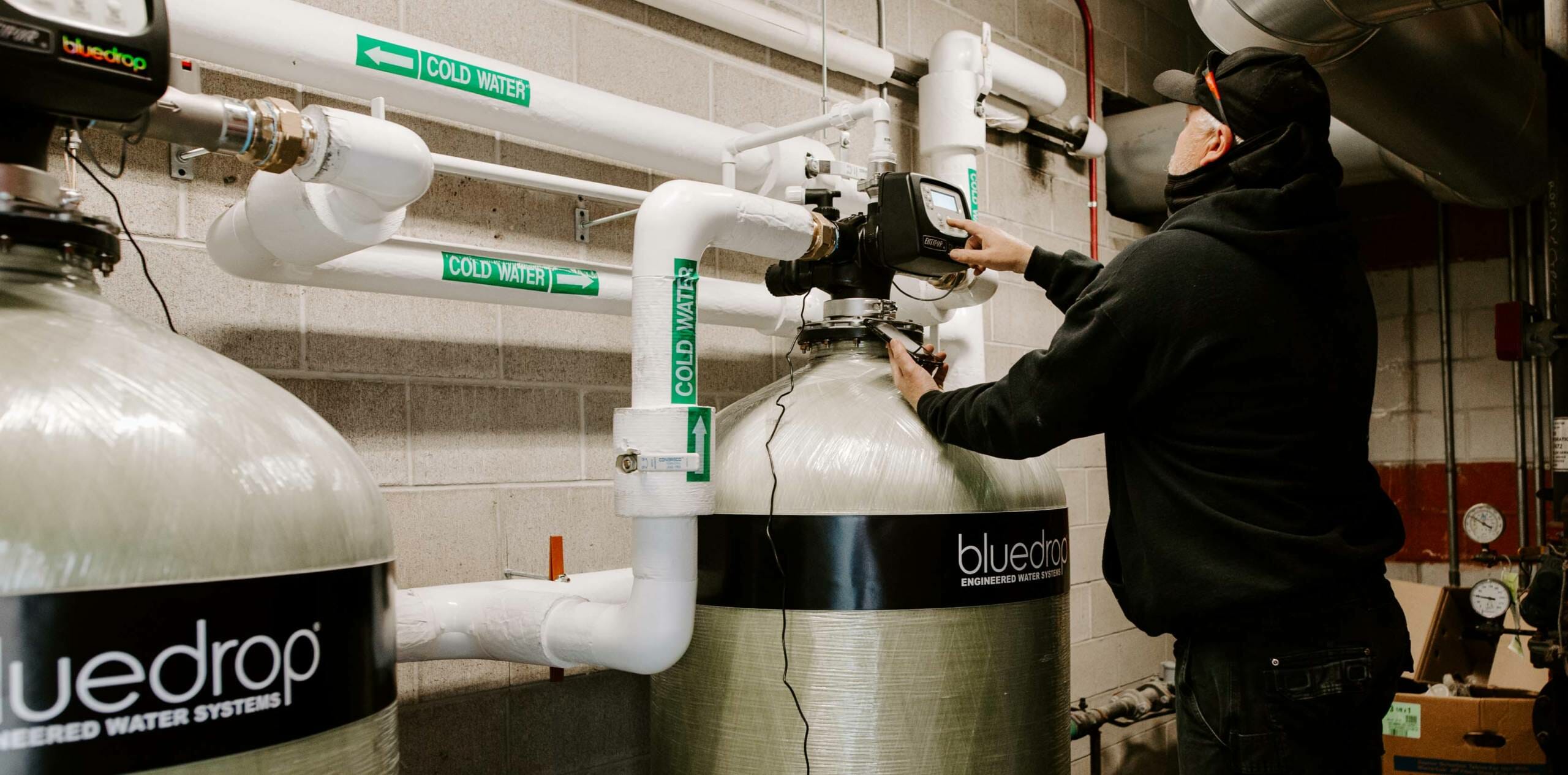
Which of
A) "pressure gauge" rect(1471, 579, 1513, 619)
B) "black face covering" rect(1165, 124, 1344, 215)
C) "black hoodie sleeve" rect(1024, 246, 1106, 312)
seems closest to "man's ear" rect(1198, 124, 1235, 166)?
"black face covering" rect(1165, 124, 1344, 215)

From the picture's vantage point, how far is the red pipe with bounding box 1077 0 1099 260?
2895 mm

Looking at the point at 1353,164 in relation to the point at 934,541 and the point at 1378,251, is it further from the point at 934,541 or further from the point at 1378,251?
the point at 934,541

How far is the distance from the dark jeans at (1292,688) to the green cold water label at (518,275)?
90 cm

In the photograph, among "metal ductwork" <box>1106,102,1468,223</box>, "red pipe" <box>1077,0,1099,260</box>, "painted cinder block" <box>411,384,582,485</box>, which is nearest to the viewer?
"painted cinder block" <box>411,384,582,485</box>

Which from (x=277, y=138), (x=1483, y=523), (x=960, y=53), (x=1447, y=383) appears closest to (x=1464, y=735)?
(x=1483, y=523)

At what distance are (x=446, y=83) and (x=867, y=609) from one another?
2.80ft

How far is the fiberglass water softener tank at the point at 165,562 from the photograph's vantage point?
2.13 feet

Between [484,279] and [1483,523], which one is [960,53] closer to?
[484,279]

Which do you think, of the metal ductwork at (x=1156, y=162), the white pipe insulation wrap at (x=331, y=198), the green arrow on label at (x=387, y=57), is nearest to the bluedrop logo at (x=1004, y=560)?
the white pipe insulation wrap at (x=331, y=198)

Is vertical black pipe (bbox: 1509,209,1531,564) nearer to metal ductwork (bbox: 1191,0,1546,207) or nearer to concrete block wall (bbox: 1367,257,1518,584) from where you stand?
concrete block wall (bbox: 1367,257,1518,584)

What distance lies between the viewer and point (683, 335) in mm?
1254

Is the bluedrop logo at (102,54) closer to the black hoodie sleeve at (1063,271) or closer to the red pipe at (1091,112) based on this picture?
the black hoodie sleeve at (1063,271)

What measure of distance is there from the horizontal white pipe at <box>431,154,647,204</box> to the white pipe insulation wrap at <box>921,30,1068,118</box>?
89 cm

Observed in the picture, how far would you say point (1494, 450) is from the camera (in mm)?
3330
